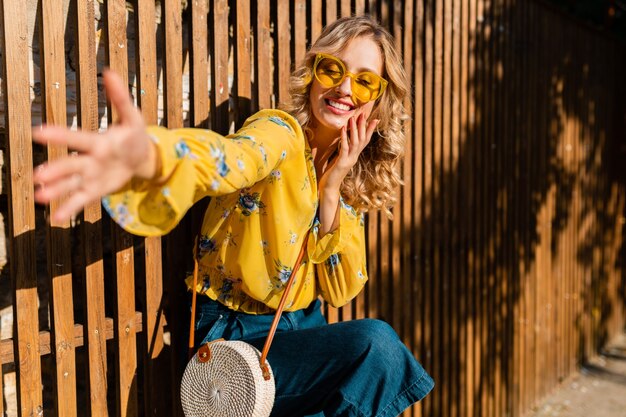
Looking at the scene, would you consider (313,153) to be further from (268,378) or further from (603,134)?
(603,134)

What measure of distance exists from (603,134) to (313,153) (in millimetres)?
4760

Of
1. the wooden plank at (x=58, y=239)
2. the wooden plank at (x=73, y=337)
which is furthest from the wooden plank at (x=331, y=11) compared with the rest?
the wooden plank at (x=73, y=337)

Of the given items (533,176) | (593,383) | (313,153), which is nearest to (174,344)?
(313,153)

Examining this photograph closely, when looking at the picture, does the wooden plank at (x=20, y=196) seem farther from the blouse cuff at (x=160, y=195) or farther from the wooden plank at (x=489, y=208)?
the wooden plank at (x=489, y=208)

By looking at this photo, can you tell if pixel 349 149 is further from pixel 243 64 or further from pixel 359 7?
pixel 359 7

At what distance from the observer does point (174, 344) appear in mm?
2447

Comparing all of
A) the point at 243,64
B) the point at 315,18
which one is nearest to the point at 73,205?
the point at 243,64

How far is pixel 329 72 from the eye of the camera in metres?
2.29

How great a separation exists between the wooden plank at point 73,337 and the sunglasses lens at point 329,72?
3.35ft

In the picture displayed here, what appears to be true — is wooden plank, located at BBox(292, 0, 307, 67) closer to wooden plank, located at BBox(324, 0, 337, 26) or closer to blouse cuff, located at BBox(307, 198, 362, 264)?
wooden plank, located at BBox(324, 0, 337, 26)

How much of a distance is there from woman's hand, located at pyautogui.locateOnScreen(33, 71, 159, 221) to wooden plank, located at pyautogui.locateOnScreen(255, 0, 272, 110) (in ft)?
4.70

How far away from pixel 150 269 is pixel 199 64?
747 millimetres

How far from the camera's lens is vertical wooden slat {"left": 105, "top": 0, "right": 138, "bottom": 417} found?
7.07 ft

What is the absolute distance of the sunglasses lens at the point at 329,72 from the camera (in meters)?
2.27
